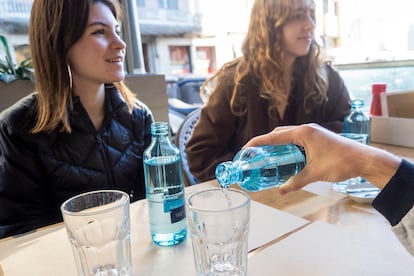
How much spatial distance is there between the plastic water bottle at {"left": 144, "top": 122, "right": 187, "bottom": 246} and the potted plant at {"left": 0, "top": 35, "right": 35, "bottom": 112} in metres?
1.29

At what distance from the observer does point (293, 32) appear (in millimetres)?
1418

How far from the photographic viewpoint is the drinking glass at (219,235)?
0.50 meters

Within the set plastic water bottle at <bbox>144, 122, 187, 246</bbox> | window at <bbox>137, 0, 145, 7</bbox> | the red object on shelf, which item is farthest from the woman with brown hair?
window at <bbox>137, 0, 145, 7</bbox>

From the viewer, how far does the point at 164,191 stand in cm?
66

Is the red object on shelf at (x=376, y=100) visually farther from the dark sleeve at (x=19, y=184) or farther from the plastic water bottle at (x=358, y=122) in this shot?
the dark sleeve at (x=19, y=184)

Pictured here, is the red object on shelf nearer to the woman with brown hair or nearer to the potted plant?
the woman with brown hair

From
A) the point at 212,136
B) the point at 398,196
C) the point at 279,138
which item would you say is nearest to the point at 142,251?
the point at 279,138

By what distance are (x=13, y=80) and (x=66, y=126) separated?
0.79 meters

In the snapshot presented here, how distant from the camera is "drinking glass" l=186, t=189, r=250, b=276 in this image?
1.64 ft

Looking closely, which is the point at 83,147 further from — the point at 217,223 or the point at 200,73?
the point at 200,73

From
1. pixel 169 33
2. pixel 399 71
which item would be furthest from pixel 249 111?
pixel 169 33

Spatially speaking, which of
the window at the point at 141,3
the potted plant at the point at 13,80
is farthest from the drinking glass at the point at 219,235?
the window at the point at 141,3

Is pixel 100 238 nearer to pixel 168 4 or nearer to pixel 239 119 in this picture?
pixel 239 119

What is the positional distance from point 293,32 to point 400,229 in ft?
3.48
